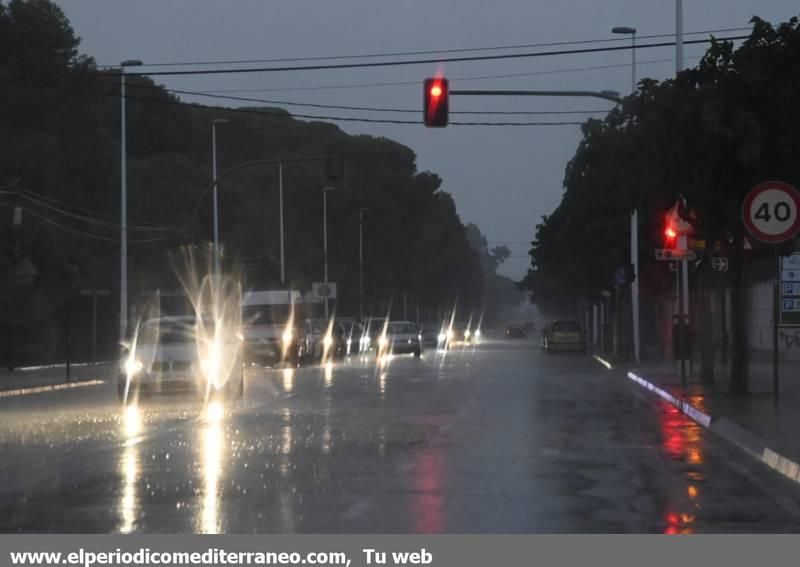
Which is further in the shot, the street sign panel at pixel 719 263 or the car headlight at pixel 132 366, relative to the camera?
the street sign panel at pixel 719 263

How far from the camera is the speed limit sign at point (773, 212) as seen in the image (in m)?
20.8

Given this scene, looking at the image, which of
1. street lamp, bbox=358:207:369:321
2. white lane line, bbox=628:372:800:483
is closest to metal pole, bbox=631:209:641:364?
white lane line, bbox=628:372:800:483

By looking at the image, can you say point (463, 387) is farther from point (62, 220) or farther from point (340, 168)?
point (62, 220)

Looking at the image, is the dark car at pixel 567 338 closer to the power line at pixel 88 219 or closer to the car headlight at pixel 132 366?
the power line at pixel 88 219

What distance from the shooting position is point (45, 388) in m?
36.5

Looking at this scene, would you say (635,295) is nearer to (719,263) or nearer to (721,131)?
(719,263)

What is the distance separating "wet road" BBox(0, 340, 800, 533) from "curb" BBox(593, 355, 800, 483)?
0.60 feet

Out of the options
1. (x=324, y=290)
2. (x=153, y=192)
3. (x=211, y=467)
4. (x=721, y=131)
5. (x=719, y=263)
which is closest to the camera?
(x=211, y=467)

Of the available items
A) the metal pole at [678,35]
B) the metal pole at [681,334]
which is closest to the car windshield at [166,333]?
the metal pole at [681,334]

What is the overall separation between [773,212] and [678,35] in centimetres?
2029

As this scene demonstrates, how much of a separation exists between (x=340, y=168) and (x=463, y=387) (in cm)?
1207

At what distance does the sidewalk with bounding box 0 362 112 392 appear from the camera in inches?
1446

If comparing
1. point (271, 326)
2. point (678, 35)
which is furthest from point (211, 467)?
point (271, 326)
